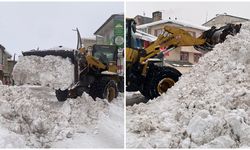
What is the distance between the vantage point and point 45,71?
423cm

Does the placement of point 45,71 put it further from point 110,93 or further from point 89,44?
point 89,44

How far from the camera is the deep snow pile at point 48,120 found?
3.07 meters

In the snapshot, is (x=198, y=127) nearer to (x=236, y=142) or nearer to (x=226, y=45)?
(x=236, y=142)

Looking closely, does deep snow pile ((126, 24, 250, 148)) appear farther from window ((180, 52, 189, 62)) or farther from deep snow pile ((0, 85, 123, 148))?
window ((180, 52, 189, 62))

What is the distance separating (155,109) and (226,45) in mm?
1370

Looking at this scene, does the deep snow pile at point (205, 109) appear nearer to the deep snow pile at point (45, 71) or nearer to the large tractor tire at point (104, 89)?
the deep snow pile at point (45, 71)

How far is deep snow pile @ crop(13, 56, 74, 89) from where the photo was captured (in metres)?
4.19

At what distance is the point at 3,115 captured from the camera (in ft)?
10.9

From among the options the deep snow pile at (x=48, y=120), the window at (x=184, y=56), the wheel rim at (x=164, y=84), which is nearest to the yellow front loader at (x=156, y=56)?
the wheel rim at (x=164, y=84)

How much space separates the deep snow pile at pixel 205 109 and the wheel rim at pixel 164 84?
29 centimetres

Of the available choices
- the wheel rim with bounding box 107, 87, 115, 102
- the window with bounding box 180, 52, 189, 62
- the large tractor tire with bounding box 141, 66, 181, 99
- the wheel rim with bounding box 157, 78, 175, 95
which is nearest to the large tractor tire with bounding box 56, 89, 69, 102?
the wheel rim with bounding box 107, 87, 115, 102

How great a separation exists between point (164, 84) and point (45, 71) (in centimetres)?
149

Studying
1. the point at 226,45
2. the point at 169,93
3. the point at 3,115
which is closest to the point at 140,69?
the point at 169,93

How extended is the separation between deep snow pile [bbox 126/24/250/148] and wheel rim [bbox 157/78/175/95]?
0.94 feet
